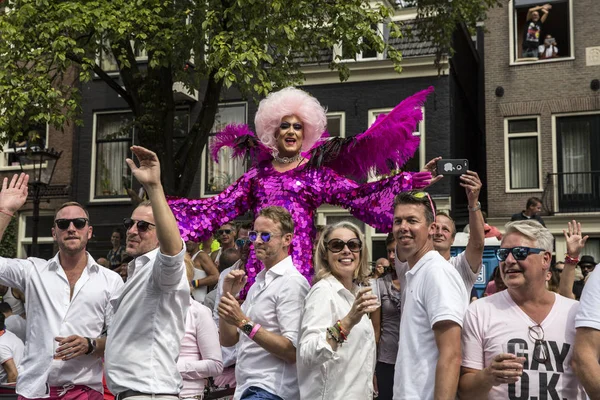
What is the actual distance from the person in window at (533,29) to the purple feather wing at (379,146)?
1328 centimetres

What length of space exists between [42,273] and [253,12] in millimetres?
6128

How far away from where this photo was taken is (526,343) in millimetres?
2865

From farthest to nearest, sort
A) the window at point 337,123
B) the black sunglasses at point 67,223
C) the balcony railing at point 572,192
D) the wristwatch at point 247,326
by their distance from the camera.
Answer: the window at point 337,123
the balcony railing at point 572,192
the black sunglasses at point 67,223
the wristwatch at point 247,326

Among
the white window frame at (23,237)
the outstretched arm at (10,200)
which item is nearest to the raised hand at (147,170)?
the outstretched arm at (10,200)

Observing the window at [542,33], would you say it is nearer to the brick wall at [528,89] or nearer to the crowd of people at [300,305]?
the brick wall at [528,89]

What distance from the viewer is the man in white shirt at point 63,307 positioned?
3814mm

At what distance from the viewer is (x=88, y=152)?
17906 mm

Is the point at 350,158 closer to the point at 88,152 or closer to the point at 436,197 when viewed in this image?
the point at 436,197

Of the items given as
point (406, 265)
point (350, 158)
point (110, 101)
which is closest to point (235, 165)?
point (110, 101)

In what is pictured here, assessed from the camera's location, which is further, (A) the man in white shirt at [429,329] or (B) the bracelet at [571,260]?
(B) the bracelet at [571,260]

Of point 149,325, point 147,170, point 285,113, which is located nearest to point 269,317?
point 149,325

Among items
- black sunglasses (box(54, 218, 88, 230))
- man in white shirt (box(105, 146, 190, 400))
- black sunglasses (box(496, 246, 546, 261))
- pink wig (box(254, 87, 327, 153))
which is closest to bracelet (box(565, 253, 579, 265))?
black sunglasses (box(496, 246, 546, 261))

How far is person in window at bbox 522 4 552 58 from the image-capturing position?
1641cm

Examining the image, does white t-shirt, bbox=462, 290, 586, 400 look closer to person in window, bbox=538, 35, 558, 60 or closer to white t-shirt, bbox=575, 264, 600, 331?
white t-shirt, bbox=575, 264, 600, 331
